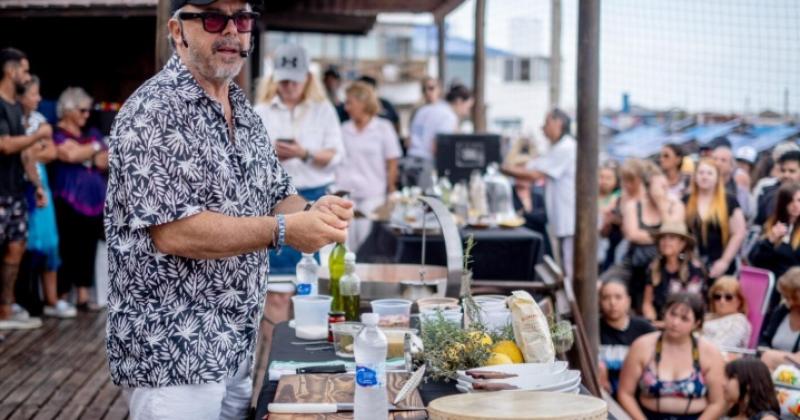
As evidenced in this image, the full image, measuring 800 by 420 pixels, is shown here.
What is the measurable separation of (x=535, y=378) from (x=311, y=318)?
1.22 metres

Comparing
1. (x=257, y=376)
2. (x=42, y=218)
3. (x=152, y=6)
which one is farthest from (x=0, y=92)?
(x=257, y=376)

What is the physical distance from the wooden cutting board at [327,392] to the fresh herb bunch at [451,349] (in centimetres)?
10

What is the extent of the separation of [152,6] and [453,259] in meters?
5.60

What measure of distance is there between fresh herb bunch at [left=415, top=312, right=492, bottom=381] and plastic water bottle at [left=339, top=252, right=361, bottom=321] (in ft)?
2.74

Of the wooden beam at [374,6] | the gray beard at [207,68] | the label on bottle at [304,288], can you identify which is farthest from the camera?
the wooden beam at [374,6]

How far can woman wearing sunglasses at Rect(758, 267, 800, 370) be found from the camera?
242 inches

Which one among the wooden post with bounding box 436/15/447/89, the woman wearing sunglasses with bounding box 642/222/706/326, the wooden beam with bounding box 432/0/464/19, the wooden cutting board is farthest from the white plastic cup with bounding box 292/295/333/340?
the wooden post with bounding box 436/15/447/89

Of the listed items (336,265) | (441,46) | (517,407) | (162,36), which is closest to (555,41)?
(441,46)

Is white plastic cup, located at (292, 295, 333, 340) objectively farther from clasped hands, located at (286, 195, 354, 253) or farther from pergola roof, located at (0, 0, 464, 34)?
pergola roof, located at (0, 0, 464, 34)

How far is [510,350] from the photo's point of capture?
3150 mm

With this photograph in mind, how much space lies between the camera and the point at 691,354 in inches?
223

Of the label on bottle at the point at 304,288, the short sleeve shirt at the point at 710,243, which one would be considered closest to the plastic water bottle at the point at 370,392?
the label on bottle at the point at 304,288

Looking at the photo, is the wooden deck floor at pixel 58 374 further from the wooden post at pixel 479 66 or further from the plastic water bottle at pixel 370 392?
the wooden post at pixel 479 66

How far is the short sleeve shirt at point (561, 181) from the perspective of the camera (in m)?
10.1
